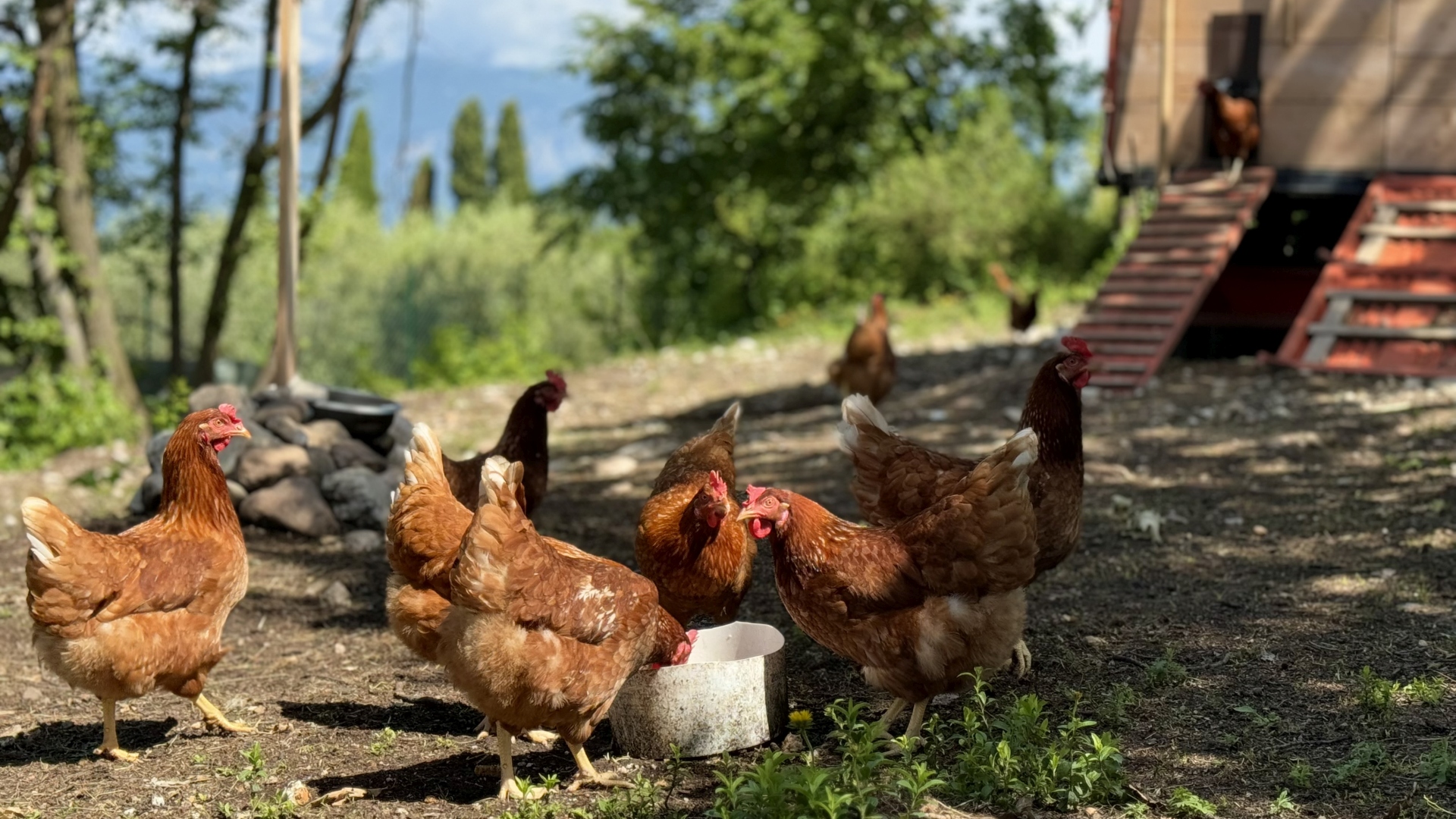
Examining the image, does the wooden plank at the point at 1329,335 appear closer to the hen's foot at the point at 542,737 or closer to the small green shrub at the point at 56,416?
the hen's foot at the point at 542,737

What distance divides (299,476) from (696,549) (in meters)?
3.86

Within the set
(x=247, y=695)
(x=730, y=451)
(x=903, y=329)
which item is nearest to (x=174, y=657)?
(x=247, y=695)

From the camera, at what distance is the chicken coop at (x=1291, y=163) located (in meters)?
10.4

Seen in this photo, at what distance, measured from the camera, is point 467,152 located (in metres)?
51.8

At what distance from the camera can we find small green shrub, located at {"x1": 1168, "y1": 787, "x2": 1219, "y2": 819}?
3.75 meters

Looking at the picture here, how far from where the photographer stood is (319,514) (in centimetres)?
775

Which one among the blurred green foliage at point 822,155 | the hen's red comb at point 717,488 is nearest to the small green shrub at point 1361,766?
the hen's red comb at point 717,488

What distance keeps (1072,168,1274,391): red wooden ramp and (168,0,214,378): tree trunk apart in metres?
9.52

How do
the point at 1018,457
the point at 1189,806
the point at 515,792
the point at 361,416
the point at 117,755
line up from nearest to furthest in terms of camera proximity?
the point at 1189,806, the point at 515,792, the point at 1018,457, the point at 117,755, the point at 361,416

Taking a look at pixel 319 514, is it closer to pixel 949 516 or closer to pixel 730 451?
pixel 730 451

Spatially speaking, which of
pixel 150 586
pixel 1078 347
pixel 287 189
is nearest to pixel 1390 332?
pixel 1078 347

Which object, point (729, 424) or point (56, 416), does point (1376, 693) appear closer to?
point (729, 424)

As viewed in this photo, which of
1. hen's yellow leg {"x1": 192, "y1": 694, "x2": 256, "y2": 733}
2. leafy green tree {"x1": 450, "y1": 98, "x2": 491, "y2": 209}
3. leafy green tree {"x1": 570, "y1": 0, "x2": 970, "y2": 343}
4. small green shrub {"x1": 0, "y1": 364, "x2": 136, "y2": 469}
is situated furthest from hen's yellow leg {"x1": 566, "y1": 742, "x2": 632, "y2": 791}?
leafy green tree {"x1": 450, "y1": 98, "x2": 491, "y2": 209}

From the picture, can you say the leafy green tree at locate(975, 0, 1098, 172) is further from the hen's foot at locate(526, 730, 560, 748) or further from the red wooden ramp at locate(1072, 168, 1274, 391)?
the hen's foot at locate(526, 730, 560, 748)
